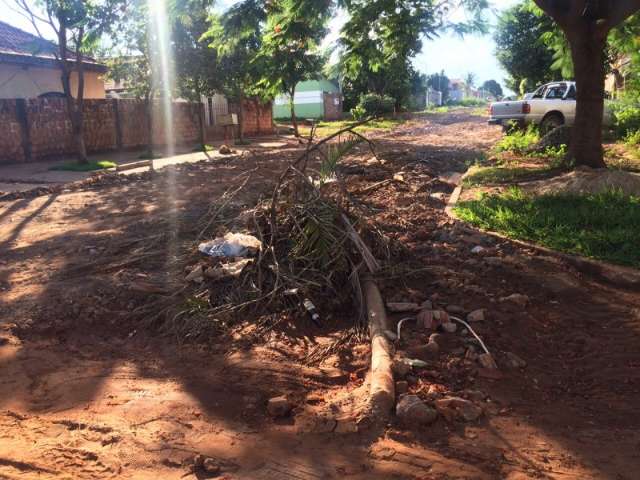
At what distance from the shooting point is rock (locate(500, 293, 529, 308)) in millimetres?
4730

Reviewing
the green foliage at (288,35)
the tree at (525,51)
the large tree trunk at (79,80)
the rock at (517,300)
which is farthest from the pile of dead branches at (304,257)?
the tree at (525,51)

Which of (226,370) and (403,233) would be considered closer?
(226,370)

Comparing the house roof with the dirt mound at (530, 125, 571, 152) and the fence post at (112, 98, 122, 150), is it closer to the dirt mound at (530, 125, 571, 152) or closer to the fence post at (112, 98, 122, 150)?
the fence post at (112, 98, 122, 150)

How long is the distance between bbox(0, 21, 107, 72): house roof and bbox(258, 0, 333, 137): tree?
8.07 meters

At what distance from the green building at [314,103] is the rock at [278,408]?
41048 millimetres

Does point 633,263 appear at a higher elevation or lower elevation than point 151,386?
higher

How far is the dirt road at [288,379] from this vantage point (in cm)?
293

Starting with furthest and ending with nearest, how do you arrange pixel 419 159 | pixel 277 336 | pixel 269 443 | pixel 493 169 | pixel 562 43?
pixel 419 159 < pixel 562 43 < pixel 493 169 < pixel 277 336 < pixel 269 443

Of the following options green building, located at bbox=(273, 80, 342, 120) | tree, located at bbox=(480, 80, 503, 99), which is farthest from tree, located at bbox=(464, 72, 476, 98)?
green building, located at bbox=(273, 80, 342, 120)

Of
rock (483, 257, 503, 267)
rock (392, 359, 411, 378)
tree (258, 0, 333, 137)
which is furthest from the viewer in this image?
tree (258, 0, 333, 137)

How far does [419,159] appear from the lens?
14.4 metres

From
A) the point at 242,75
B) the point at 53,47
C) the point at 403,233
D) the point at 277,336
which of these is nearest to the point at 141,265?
the point at 277,336

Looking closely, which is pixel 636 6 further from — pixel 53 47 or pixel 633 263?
pixel 53 47

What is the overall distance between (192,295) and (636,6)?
26.0ft
